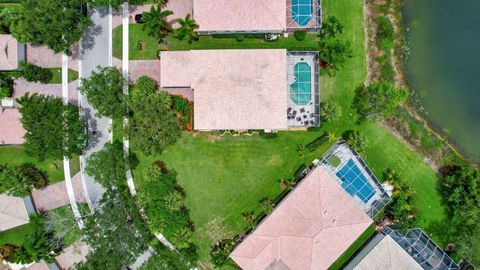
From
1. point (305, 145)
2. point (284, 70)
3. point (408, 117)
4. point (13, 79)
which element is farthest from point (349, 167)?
point (13, 79)

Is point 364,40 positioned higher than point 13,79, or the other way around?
point 364,40

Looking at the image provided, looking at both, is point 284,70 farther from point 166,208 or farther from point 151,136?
point 166,208

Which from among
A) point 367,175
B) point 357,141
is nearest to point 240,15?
point 357,141

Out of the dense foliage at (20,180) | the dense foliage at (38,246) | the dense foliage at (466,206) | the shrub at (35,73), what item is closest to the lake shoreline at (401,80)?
the dense foliage at (466,206)

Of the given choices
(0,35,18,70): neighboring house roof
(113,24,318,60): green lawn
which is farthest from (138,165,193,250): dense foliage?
(0,35,18,70): neighboring house roof

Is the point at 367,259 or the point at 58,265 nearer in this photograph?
the point at 367,259

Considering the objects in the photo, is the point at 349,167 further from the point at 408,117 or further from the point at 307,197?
the point at 408,117

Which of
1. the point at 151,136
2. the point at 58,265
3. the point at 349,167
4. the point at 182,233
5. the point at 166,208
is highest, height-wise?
the point at 151,136

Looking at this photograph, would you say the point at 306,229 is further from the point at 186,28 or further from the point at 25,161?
the point at 25,161

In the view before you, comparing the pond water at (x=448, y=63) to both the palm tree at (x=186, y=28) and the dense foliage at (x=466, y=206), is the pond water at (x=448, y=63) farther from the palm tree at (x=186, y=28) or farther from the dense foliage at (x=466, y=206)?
the palm tree at (x=186, y=28)
